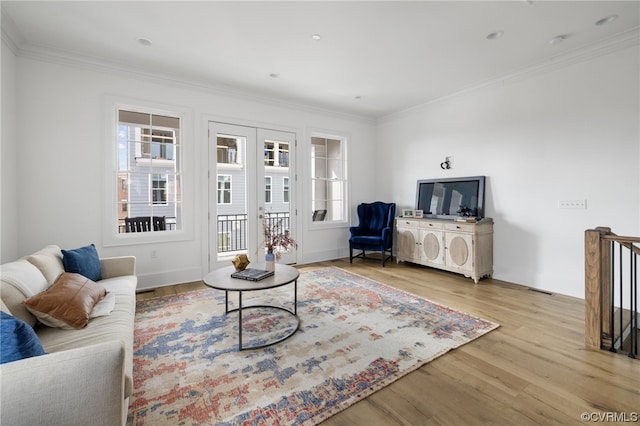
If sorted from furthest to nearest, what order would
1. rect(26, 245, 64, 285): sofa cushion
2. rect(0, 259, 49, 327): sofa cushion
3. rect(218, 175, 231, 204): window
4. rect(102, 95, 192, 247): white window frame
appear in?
rect(218, 175, 231, 204): window
rect(102, 95, 192, 247): white window frame
rect(26, 245, 64, 285): sofa cushion
rect(0, 259, 49, 327): sofa cushion

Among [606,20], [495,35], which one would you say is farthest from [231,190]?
[606,20]

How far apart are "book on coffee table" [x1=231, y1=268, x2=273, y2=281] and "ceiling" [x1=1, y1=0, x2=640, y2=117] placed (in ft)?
7.72

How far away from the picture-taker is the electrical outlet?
3427 mm

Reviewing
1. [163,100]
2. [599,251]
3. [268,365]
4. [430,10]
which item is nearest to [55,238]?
[163,100]

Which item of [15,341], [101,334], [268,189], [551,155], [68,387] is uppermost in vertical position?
[551,155]

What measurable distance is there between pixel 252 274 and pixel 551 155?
3879 mm

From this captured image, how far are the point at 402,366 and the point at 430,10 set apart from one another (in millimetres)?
2984

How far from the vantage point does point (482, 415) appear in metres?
1.62

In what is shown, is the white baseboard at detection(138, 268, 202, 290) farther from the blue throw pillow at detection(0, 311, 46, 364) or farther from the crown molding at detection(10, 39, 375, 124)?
the blue throw pillow at detection(0, 311, 46, 364)

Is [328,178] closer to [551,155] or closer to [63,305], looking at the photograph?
[551,155]

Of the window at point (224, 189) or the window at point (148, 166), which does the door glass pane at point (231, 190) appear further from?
the window at point (148, 166)

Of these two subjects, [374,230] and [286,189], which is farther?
[374,230]

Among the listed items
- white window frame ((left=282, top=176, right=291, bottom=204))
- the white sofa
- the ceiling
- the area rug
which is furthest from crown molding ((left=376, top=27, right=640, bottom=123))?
the white sofa

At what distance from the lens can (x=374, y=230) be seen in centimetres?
556
